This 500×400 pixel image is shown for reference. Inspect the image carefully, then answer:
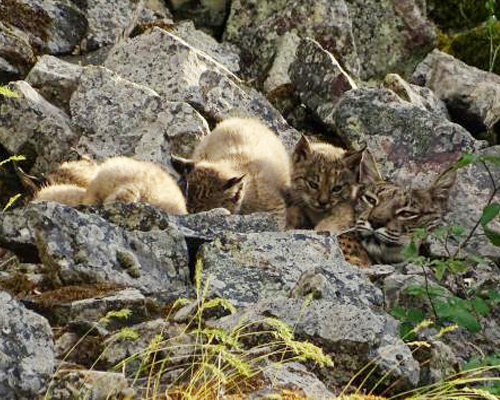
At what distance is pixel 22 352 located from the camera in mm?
5828

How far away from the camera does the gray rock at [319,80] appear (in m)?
13.6

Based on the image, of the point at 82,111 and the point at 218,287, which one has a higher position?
the point at 218,287

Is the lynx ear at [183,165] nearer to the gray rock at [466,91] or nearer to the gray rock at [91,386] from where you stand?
the gray rock at [466,91]

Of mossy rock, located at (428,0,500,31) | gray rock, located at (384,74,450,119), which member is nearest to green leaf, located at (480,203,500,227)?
gray rock, located at (384,74,450,119)

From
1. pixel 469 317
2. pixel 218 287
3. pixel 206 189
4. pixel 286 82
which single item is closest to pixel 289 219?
pixel 206 189

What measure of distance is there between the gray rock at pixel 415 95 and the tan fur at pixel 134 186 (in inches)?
139

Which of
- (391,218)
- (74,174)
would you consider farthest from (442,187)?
(74,174)

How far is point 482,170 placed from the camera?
12141 mm

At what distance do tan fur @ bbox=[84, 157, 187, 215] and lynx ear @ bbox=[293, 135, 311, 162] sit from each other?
72.0 inches

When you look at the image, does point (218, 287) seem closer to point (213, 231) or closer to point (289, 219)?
point (213, 231)

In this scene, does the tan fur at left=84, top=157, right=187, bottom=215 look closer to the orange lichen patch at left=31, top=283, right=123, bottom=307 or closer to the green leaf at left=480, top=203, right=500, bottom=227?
the orange lichen patch at left=31, top=283, right=123, bottom=307

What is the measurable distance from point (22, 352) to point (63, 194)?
528 cm

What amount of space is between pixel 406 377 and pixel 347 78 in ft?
25.0

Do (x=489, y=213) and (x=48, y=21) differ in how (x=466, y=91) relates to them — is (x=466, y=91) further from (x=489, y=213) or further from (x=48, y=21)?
(x=489, y=213)
